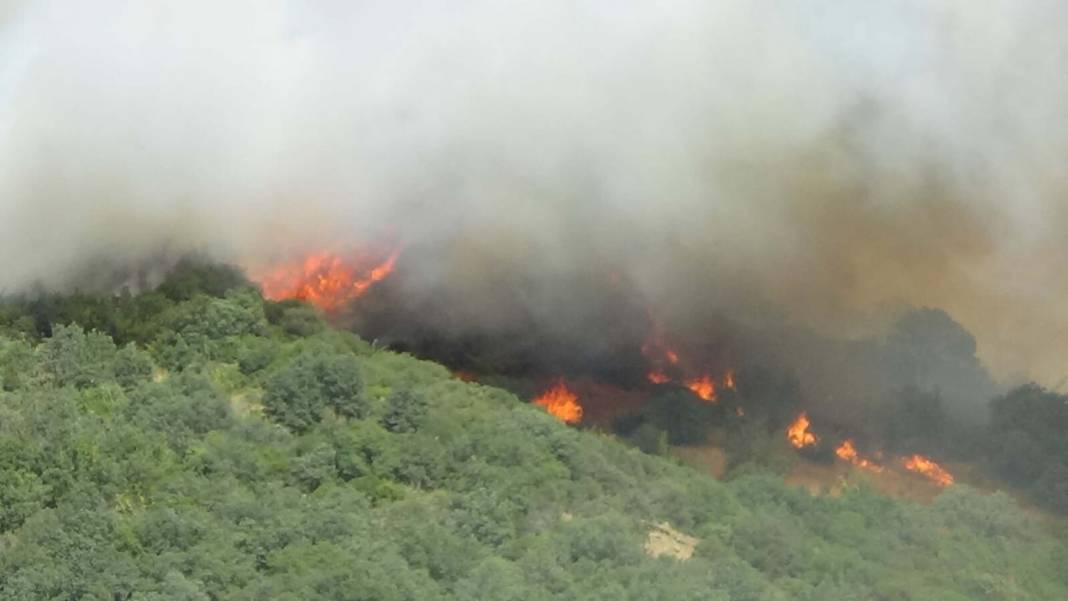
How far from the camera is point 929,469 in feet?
82.7

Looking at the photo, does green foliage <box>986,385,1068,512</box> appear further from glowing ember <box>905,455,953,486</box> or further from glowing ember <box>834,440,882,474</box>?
glowing ember <box>834,440,882,474</box>

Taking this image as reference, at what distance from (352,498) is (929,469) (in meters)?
7.73

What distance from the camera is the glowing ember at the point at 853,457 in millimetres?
25125

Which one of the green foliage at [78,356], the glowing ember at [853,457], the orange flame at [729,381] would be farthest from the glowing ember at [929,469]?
the green foliage at [78,356]

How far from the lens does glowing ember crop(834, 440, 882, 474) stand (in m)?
25.1

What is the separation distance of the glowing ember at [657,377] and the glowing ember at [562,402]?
980 millimetres

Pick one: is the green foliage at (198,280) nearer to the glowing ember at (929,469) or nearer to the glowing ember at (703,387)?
the glowing ember at (703,387)

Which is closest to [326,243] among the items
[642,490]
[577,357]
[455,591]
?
[577,357]

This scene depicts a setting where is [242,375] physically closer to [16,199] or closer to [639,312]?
[16,199]

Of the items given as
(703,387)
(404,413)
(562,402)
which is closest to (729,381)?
(703,387)

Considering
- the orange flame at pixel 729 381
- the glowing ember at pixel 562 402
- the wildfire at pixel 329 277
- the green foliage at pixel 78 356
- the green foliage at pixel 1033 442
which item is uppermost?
the green foliage at pixel 1033 442

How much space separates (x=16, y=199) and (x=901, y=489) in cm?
1011

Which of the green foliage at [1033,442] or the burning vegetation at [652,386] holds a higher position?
the green foliage at [1033,442]

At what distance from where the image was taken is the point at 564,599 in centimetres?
1938
